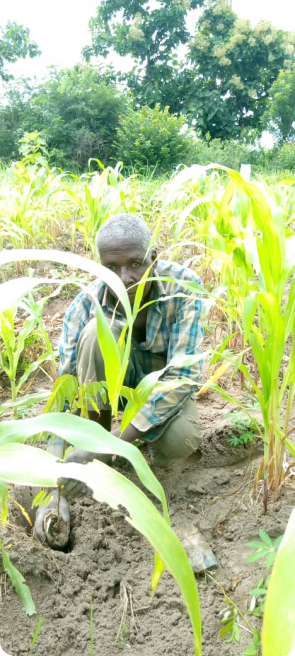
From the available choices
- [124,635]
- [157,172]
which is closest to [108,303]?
[124,635]

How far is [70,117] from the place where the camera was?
50.4ft

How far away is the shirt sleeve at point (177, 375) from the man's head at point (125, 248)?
0.18 m

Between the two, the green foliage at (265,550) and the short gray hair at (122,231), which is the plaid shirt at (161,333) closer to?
the short gray hair at (122,231)

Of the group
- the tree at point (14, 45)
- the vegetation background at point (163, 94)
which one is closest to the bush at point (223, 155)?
the vegetation background at point (163, 94)

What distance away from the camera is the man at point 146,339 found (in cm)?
147

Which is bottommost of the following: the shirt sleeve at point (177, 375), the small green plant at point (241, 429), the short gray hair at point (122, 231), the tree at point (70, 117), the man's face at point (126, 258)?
the small green plant at point (241, 429)

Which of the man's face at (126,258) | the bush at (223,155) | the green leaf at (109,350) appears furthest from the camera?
the bush at (223,155)

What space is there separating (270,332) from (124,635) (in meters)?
0.67

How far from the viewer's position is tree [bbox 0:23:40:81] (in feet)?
69.4

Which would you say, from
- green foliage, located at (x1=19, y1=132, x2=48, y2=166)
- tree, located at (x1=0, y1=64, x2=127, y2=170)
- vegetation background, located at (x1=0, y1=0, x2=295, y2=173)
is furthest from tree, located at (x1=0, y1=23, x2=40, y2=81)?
green foliage, located at (x1=19, y1=132, x2=48, y2=166)

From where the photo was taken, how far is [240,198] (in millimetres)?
1529

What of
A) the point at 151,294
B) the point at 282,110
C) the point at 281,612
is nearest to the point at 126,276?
the point at 151,294

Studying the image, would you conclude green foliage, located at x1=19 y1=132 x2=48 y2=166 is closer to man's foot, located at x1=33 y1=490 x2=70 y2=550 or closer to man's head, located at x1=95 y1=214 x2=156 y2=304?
man's head, located at x1=95 y1=214 x2=156 y2=304

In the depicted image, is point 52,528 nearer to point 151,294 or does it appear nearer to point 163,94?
point 151,294
